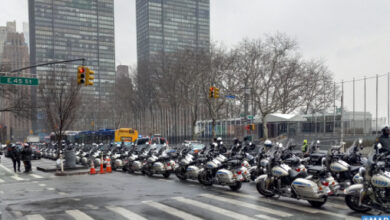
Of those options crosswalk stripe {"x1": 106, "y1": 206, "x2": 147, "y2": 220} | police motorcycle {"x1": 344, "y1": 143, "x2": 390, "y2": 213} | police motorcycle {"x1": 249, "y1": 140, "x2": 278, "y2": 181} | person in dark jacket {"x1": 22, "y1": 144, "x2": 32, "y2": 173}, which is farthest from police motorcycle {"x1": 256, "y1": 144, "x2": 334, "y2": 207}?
person in dark jacket {"x1": 22, "y1": 144, "x2": 32, "y2": 173}

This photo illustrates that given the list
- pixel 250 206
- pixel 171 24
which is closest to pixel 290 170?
pixel 250 206

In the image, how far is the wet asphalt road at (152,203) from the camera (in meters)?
9.33

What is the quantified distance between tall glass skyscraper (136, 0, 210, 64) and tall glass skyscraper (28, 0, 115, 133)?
28.5 ft

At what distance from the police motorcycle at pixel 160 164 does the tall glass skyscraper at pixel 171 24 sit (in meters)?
75.7

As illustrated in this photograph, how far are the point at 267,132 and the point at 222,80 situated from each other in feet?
26.1

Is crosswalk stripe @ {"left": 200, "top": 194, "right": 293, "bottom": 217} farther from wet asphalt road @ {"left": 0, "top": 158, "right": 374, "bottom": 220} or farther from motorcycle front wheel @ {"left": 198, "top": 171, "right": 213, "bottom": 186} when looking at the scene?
motorcycle front wheel @ {"left": 198, "top": 171, "right": 213, "bottom": 186}

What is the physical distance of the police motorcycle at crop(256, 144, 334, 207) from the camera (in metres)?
9.65

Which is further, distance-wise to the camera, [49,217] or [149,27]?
[149,27]

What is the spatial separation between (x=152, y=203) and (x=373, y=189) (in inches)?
219

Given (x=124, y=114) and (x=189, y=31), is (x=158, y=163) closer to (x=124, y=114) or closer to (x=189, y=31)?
(x=124, y=114)

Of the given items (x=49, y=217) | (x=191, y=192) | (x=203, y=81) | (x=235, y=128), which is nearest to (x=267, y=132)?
(x=235, y=128)

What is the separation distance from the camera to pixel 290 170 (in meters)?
10.8

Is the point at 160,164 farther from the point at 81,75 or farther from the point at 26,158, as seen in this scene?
the point at 26,158

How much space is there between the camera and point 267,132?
4469 centimetres
